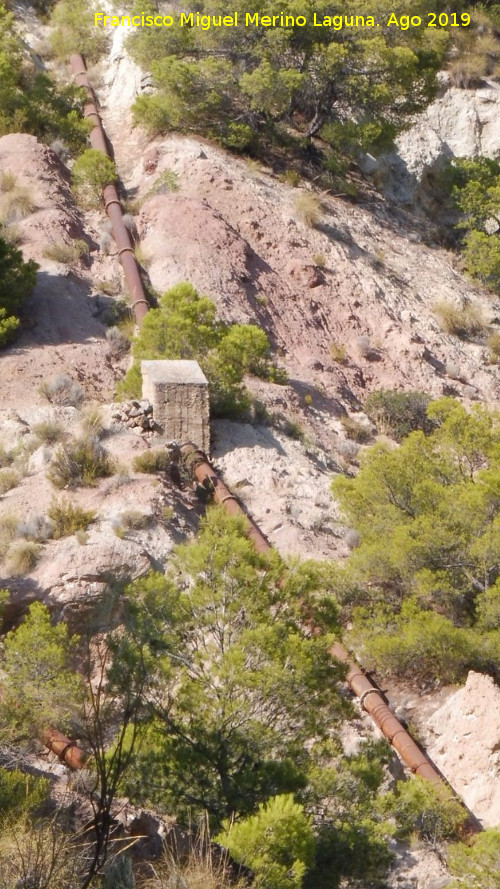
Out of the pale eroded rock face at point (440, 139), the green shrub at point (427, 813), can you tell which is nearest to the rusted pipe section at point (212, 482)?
the green shrub at point (427, 813)

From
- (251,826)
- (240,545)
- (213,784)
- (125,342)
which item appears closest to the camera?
(251,826)

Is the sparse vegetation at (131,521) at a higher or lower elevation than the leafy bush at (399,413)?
higher

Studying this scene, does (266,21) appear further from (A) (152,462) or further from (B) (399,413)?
(A) (152,462)

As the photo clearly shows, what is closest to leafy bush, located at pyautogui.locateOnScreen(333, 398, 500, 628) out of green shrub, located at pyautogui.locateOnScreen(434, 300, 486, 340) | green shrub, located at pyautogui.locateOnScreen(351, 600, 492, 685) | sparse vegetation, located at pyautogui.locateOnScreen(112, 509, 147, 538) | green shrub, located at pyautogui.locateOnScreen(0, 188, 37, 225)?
green shrub, located at pyautogui.locateOnScreen(351, 600, 492, 685)

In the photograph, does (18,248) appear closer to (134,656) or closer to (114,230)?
(114,230)

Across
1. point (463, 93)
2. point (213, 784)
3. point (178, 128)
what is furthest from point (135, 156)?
point (213, 784)

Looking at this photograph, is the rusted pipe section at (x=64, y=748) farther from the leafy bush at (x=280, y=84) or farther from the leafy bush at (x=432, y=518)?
the leafy bush at (x=280, y=84)
